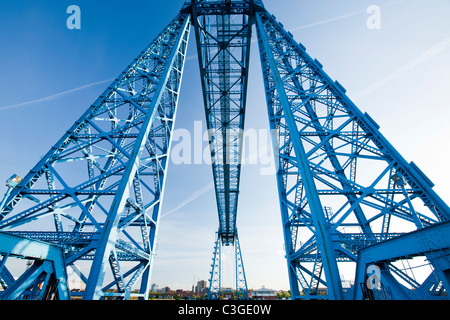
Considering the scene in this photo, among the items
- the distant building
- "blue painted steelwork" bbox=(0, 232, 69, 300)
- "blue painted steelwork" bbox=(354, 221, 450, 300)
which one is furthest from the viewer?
the distant building

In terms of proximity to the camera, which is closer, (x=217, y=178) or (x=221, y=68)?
(x=221, y=68)

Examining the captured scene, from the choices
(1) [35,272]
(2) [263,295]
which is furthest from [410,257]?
(2) [263,295]

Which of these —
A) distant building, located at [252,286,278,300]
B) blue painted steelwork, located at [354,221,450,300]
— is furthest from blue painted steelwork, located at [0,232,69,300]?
distant building, located at [252,286,278,300]

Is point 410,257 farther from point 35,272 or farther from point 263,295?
point 263,295

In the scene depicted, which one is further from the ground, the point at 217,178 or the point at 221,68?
the point at 221,68

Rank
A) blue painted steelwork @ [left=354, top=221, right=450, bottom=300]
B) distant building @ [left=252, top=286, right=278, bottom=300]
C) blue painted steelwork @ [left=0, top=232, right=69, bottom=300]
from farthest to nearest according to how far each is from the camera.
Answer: distant building @ [left=252, top=286, right=278, bottom=300]
blue painted steelwork @ [left=0, top=232, right=69, bottom=300]
blue painted steelwork @ [left=354, top=221, right=450, bottom=300]

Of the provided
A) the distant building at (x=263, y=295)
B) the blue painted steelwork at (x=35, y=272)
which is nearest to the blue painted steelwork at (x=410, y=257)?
the blue painted steelwork at (x=35, y=272)

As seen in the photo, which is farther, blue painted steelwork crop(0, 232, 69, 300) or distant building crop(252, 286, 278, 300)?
distant building crop(252, 286, 278, 300)

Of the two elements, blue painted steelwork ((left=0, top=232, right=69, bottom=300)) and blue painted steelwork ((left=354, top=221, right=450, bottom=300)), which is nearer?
blue painted steelwork ((left=354, top=221, right=450, bottom=300))

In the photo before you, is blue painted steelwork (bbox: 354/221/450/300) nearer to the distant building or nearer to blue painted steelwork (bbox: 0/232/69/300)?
blue painted steelwork (bbox: 0/232/69/300)

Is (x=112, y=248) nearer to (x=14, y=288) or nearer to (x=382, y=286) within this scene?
(x=14, y=288)
